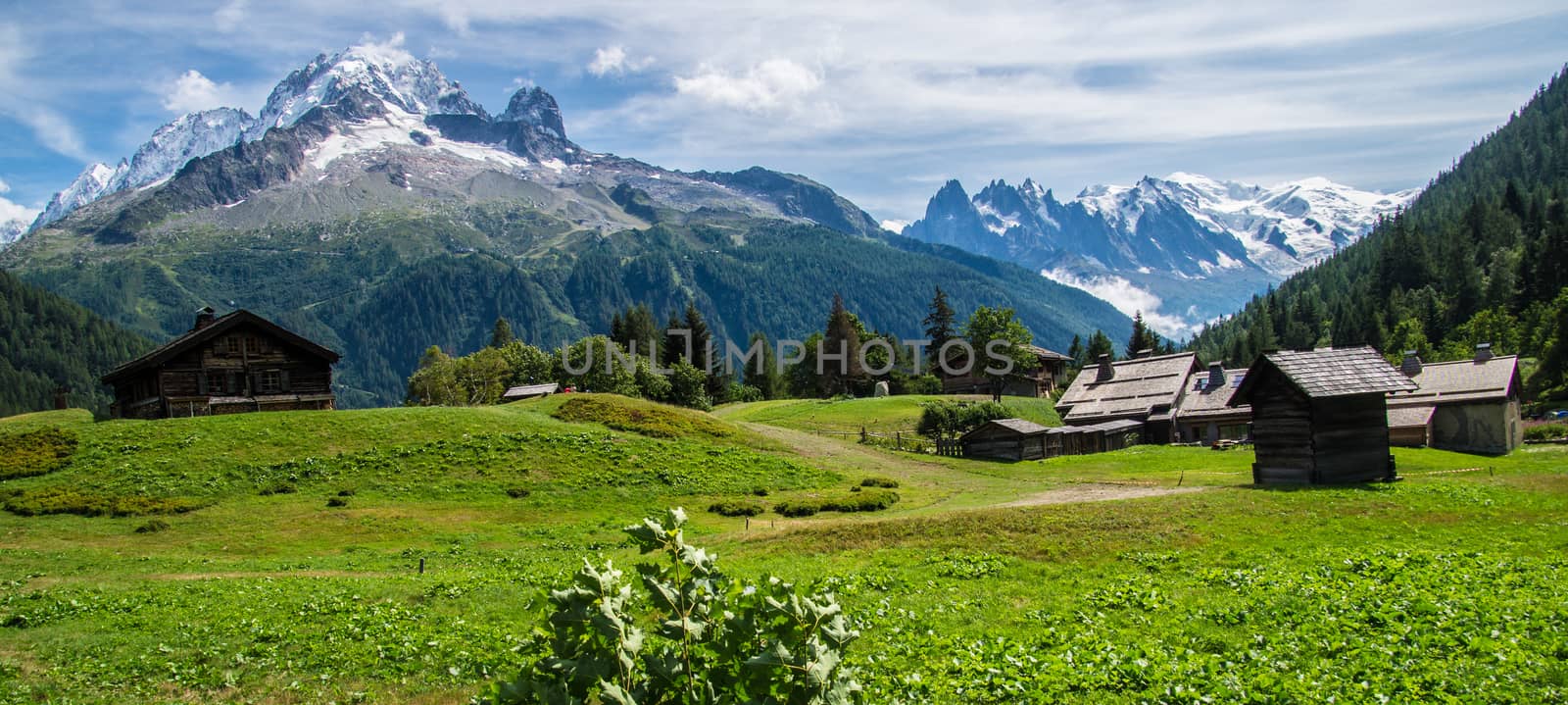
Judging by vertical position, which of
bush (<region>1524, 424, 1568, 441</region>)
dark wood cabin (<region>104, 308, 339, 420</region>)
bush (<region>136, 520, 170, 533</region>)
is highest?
dark wood cabin (<region>104, 308, 339, 420</region>)

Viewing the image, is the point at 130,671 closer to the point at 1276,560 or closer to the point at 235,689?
the point at 235,689

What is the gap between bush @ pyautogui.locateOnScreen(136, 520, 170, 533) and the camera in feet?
124

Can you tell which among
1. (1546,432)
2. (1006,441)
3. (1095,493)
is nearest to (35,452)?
(1095,493)

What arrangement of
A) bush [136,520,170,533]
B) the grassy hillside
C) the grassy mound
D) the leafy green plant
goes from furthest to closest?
the grassy hillside, the grassy mound, bush [136,520,170,533], the leafy green plant

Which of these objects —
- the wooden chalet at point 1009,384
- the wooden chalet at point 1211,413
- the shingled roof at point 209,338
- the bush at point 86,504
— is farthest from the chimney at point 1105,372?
the bush at point 86,504

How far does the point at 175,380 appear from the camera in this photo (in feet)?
201

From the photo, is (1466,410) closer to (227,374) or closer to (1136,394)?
(1136,394)

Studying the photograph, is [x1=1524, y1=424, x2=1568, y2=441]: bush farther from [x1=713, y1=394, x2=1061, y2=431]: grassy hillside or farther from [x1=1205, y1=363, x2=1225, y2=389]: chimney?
[x1=713, y1=394, x2=1061, y2=431]: grassy hillside

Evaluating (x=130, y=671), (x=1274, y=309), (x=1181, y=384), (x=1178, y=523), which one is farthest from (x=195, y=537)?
(x=1274, y=309)

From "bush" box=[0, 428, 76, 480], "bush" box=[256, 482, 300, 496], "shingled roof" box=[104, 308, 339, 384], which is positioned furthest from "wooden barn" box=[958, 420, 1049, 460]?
"bush" box=[0, 428, 76, 480]

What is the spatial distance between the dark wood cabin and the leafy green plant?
62.6m

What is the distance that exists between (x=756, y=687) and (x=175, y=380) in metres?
68.6

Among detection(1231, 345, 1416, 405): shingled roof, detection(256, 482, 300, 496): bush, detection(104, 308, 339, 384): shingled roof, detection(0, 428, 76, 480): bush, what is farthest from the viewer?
detection(104, 308, 339, 384): shingled roof

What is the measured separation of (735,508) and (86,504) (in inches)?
1166
